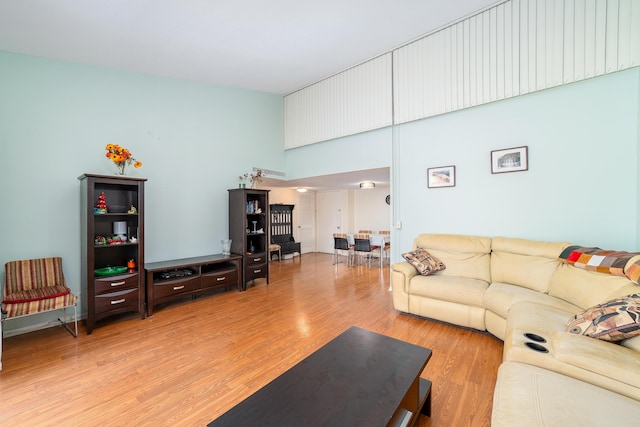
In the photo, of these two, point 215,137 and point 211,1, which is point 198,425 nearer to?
point 211,1

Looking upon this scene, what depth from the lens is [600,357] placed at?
4.79 ft

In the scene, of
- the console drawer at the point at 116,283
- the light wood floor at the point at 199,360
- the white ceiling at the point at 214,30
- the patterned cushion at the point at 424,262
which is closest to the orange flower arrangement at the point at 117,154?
the white ceiling at the point at 214,30

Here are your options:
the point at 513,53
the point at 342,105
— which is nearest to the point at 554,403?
the point at 513,53

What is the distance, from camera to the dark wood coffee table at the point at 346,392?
125 cm

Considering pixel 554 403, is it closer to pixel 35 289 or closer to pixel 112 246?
pixel 112 246

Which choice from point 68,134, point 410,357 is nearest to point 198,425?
point 410,357

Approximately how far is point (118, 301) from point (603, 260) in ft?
16.9

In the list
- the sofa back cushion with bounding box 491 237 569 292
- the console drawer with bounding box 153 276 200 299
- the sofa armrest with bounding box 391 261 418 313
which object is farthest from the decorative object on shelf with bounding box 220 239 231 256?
the sofa back cushion with bounding box 491 237 569 292

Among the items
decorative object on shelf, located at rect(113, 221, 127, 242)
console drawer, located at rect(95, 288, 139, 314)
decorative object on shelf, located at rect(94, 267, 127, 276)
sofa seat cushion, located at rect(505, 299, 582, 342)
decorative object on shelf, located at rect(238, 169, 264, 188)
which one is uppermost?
decorative object on shelf, located at rect(238, 169, 264, 188)

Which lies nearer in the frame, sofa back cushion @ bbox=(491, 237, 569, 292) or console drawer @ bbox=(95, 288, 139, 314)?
sofa back cushion @ bbox=(491, 237, 569, 292)

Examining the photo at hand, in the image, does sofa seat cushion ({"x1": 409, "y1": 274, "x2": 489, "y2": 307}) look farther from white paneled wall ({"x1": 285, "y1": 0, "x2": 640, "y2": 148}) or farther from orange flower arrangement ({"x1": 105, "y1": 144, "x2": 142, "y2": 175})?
orange flower arrangement ({"x1": 105, "y1": 144, "x2": 142, "y2": 175})

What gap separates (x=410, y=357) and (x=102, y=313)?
3.48 meters

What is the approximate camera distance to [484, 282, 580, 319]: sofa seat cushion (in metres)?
2.45

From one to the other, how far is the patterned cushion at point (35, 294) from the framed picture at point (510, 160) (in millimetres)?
5424
